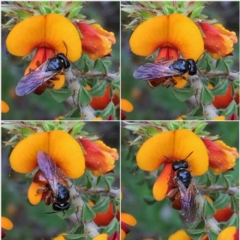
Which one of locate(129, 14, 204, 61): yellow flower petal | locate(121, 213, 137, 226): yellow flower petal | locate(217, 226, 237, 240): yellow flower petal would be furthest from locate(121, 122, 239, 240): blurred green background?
locate(129, 14, 204, 61): yellow flower petal

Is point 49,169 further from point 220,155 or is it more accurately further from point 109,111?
point 220,155

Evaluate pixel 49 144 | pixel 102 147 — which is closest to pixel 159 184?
pixel 102 147

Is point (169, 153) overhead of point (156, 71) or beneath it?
beneath

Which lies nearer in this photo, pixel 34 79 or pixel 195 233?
pixel 34 79

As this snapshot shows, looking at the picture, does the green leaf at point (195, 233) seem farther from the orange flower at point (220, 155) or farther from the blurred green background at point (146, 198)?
the orange flower at point (220, 155)

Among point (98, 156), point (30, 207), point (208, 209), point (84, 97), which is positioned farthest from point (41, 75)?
point (208, 209)

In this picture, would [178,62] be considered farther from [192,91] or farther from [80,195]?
[80,195]

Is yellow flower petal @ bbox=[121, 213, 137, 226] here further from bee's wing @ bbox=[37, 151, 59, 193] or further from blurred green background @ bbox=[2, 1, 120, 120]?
blurred green background @ bbox=[2, 1, 120, 120]

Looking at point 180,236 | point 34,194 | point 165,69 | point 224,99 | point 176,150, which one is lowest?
point 180,236
